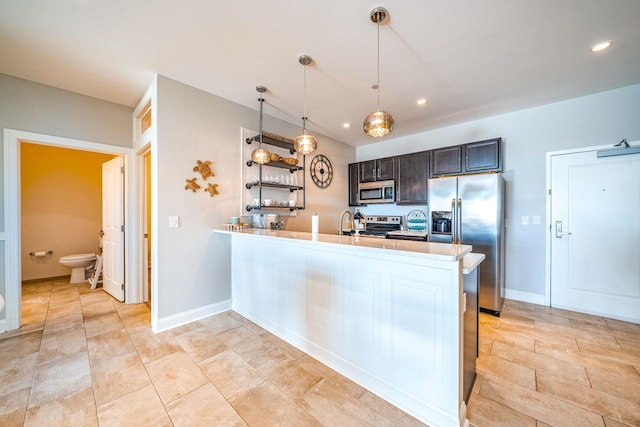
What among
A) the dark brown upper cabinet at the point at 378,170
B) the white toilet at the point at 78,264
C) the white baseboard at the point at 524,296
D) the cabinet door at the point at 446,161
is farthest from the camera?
the dark brown upper cabinet at the point at 378,170

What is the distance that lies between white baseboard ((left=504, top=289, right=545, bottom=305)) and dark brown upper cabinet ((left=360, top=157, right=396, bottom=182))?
8.30 ft

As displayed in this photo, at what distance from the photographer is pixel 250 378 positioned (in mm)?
1906

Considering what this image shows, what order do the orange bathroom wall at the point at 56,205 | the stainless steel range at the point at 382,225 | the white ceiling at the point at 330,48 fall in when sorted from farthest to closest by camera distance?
the stainless steel range at the point at 382,225, the orange bathroom wall at the point at 56,205, the white ceiling at the point at 330,48

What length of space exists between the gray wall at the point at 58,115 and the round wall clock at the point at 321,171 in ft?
9.12

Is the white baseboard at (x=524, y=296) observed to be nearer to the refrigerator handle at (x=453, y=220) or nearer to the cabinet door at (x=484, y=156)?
the refrigerator handle at (x=453, y=220)

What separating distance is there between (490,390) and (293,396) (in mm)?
1426

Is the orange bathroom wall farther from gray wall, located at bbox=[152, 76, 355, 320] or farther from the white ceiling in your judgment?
gray wall, located at bbox=[152, 76, 355, 320]

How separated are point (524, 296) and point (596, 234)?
3.87 feet

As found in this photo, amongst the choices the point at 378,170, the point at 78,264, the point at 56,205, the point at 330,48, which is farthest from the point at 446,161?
the point at 56,205

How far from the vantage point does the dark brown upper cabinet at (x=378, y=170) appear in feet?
15.0

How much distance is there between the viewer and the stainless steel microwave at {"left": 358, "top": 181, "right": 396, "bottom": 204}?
455cm

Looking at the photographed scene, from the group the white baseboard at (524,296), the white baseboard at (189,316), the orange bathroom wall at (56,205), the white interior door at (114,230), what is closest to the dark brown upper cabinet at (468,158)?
the white baseboard at (524,296)

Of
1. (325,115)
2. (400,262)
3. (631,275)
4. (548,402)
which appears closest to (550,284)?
(631,275)

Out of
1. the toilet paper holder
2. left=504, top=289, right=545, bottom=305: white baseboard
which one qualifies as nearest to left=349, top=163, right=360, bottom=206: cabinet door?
left=504, top=289, right=545, bottom=305: white baseboard
